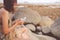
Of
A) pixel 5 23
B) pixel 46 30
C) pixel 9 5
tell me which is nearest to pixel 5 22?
pixel 5 23

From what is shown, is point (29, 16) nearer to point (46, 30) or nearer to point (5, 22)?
point (46, 30)

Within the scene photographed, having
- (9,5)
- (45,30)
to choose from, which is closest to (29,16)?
(45,30)

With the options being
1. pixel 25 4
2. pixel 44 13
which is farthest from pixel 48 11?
pixel 25 4

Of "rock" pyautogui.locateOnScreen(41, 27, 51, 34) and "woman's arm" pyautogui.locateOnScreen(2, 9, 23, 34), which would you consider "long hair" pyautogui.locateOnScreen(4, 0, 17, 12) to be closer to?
Result: "rock" pyautogui.locateOnScreen(41, 27, 51, 34)

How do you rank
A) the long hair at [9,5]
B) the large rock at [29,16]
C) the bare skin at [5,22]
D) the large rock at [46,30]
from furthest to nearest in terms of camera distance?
1. the long hair at [9,5]
2. the large rock at [29,16]
3. the large rock at [46,30]
4. the bare skin at [5,22]

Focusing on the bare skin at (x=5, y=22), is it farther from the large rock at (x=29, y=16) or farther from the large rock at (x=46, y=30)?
the large rock at (x=29, y=16)

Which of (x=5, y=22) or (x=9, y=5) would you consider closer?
(x=5, y=22)

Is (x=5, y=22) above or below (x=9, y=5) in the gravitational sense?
above

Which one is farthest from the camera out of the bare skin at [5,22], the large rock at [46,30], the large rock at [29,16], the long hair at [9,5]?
the long hair at [9,5]

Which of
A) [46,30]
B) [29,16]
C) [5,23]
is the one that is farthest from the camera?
[29,16]

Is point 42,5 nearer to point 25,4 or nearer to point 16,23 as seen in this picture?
point 25,4

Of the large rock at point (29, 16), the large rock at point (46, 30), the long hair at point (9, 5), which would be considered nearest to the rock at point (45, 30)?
the large rock at point (46, 30)

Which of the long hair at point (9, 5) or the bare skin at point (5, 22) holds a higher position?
the bare skin at point (5, 22)

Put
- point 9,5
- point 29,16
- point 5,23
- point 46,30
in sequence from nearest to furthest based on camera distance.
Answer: point 5,23, point 46,30, point 29,16, point 9,5
